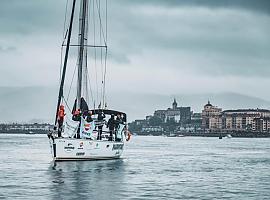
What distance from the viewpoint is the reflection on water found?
33.6 metres

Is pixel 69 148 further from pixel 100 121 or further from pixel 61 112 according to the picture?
pixel 100 121

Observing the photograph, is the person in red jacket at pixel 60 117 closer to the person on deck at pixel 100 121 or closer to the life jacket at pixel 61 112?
the life jacket at pixel 61 112

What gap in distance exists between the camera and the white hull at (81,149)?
56.3 meters

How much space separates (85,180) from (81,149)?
1702 cm

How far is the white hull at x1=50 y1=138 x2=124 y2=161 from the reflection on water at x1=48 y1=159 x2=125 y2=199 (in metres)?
0.68

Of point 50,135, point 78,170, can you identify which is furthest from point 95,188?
point 50,135

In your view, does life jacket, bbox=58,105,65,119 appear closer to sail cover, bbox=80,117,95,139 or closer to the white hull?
the white hull

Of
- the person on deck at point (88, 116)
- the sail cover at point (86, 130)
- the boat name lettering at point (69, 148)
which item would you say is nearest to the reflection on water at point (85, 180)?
the boat name lettering at point (69, 148)

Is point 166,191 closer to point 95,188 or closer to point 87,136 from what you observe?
point 95,188

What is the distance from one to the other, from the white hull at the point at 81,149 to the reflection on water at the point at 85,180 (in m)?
0.68

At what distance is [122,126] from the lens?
67.1 metres

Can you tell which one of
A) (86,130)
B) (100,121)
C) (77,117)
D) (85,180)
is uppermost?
(77,117)

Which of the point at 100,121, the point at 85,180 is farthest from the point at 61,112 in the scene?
the point at 85,180

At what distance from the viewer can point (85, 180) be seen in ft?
137
